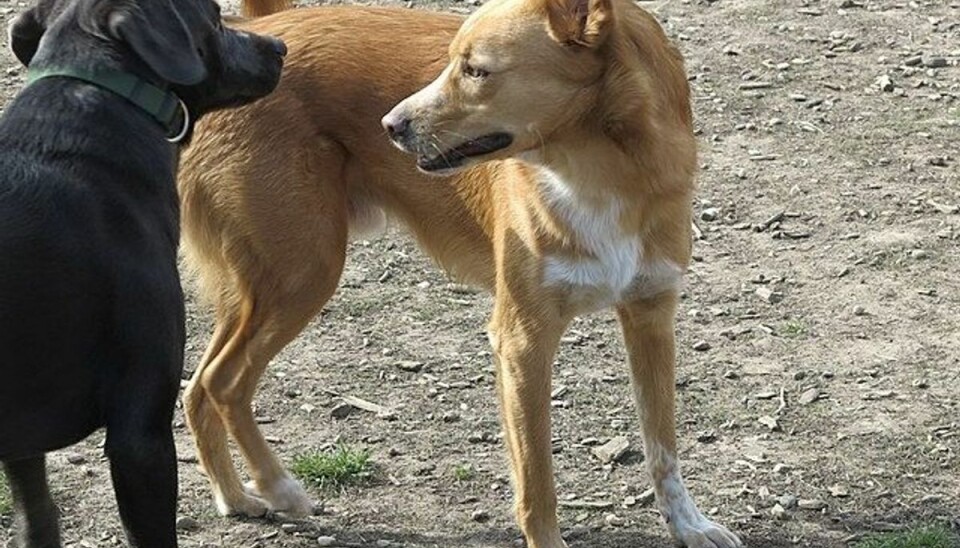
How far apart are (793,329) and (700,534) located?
4.72ft

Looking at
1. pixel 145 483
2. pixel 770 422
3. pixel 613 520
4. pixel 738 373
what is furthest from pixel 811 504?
pixel 145 483

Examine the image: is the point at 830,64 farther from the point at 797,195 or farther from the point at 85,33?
the point at 85,33

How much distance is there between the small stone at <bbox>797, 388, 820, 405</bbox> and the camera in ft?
20.0

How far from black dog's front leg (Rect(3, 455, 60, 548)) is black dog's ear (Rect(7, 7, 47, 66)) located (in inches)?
43.7

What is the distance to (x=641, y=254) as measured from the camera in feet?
16.7

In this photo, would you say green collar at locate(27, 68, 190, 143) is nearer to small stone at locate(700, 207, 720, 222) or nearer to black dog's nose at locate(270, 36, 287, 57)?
black dog's nose at locate(270, 36, 287, 57)

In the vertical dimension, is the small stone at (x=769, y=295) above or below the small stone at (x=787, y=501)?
below

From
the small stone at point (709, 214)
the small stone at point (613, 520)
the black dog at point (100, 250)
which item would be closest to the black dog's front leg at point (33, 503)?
the black dog at point (100, 250)

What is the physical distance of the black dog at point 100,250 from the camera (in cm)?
441

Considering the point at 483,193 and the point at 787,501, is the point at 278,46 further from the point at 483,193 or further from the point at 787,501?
the point at 787,501

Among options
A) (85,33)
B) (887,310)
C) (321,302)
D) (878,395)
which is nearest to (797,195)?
(887,310)

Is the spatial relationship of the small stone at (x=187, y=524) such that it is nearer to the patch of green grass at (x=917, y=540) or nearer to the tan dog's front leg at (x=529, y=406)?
the tan dog's front leg at (x=529, y=406)

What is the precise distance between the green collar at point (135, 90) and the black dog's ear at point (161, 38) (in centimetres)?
11

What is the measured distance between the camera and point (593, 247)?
5016mm
